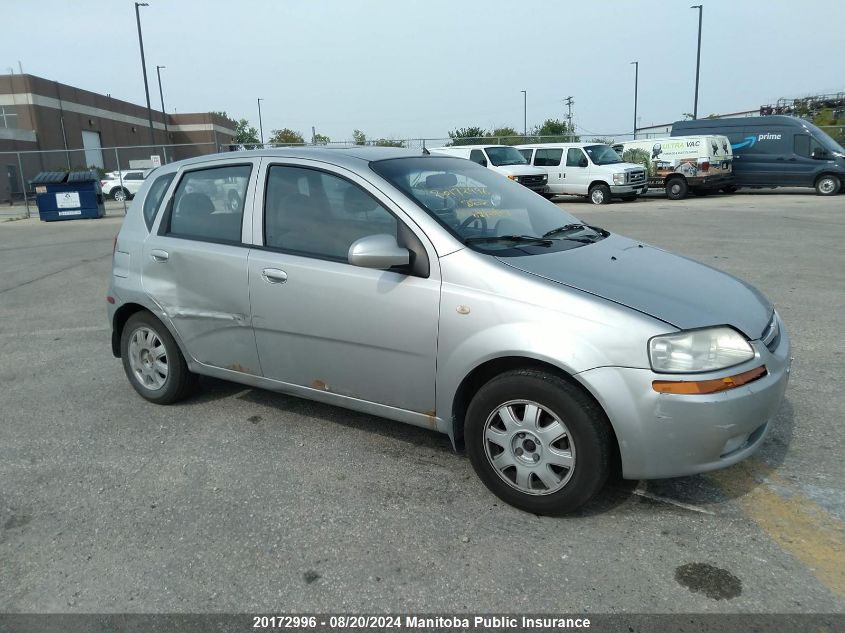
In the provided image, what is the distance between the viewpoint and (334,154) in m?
3.79

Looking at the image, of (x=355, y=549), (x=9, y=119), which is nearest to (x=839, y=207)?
(x=355, y=549)

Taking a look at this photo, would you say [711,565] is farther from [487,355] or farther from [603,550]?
[487,355]

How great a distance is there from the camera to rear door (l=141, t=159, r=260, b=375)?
3.90 meters

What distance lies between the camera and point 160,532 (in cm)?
302

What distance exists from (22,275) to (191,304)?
8204mm

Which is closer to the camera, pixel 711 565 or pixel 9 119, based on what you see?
pixel 711 565

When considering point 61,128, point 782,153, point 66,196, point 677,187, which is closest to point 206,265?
point 677,187

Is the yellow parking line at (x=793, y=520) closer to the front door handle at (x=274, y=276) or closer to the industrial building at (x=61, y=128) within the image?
the front door handle at (x=274, y=276)

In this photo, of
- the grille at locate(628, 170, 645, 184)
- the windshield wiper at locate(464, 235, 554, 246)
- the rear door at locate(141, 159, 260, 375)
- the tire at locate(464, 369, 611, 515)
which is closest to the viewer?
the tire at locate(464, 369, 611, 515)

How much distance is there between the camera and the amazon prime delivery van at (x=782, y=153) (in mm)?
20250

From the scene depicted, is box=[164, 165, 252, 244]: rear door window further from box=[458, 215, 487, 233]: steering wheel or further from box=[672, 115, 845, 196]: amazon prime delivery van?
box=[672, 115, 845, 196]: amazon prime delivery van

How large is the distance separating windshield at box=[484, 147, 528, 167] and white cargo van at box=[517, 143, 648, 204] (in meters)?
0.37

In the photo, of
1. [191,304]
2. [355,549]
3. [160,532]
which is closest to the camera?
[355,549]

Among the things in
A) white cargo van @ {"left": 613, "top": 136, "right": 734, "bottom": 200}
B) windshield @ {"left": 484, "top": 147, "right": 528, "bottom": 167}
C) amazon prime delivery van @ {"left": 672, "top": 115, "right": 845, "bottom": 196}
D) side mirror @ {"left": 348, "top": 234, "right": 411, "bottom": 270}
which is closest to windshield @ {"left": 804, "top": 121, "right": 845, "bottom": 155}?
amazon prime delivery van @ {"left": 672, "top": 115, "right": 845, "bottom": 196}
